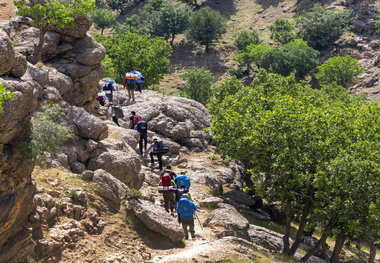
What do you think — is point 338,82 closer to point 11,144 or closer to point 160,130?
point 160,130

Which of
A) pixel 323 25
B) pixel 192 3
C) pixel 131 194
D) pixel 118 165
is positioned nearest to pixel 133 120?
pixel 118 165

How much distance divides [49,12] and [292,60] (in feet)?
228

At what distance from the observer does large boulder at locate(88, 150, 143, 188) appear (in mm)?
22688

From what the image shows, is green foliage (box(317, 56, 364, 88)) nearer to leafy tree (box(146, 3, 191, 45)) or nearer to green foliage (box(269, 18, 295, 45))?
green foliage (box(269, 18, 295, 45))

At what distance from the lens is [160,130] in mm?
36719

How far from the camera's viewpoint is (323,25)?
96188 mm

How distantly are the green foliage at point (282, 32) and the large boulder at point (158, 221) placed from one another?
290ft

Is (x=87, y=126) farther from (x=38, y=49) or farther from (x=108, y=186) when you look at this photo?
(x=38, y=49)

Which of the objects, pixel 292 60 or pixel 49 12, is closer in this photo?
pixel 49 12

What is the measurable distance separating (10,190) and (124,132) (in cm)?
1660

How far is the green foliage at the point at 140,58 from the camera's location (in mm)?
67875

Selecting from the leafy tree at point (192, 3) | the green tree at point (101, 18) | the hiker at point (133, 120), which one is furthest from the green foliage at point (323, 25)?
the hiker at point (133, 120)

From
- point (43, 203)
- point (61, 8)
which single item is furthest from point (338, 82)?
point (43, 203)

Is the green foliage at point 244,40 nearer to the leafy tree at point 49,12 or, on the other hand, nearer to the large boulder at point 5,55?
the leafy tree at point 49,12
